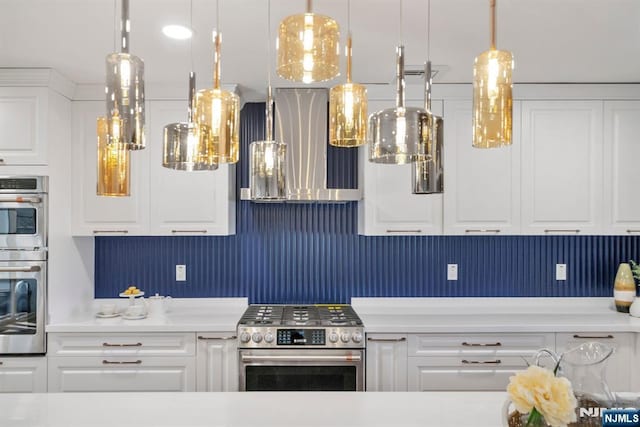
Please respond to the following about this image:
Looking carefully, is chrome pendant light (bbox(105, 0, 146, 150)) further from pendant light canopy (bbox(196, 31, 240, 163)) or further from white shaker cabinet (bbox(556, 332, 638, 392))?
white shaker cabinet (bbox(556, 332, 638, 392))

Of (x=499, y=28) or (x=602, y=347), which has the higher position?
(x=499, y=28)

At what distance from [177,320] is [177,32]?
175 centimetres

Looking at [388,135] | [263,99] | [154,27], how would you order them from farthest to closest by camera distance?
[263,99] → [154,27] → [388,135]

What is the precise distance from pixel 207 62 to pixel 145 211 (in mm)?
1077

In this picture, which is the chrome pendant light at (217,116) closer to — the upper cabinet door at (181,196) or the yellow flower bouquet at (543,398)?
the yellow flower bouquet at (543,398)

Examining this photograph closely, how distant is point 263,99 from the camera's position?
3.41 m

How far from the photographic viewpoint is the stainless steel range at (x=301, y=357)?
2768mm

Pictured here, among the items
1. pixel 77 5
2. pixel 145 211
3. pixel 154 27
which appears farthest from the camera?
pixel 145 211

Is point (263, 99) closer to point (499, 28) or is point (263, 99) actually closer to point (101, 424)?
point (499, 28)

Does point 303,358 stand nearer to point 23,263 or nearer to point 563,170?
point 23,263

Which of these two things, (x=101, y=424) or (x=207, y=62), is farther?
(x=207, y=62)

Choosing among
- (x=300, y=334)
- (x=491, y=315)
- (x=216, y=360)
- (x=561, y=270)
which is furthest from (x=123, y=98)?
(x=561, y=270)

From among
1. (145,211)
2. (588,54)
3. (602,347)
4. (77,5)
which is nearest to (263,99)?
(145,211)

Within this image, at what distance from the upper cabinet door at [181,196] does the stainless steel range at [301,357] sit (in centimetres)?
77
